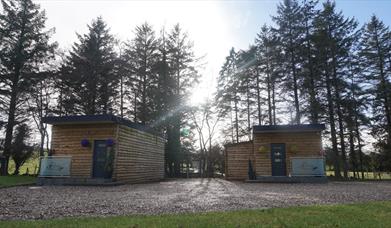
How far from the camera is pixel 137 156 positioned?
1441 centimetres

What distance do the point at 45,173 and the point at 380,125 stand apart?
22831mm

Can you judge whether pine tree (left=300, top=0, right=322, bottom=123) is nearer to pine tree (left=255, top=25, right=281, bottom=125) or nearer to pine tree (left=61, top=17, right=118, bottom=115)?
pine tree (left=255, top=25, right=281, bottom=125)

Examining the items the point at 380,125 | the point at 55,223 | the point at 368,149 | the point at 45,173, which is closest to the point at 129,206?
the point at 55,223

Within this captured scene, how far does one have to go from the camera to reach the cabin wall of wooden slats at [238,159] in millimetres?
16953

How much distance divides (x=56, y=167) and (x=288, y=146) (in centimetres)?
1124

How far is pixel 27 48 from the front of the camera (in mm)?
19500

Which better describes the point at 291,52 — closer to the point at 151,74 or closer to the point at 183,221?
the point at 151,74

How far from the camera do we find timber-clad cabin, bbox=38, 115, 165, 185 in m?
12.2

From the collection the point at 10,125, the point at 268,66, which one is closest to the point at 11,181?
the point at 10,125

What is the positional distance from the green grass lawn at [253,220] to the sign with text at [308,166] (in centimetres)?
913

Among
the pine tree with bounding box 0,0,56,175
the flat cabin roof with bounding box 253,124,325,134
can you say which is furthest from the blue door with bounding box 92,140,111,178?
the pine tree with bounding box 0,0,56,175

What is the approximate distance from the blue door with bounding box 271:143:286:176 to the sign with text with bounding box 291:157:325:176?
72cm

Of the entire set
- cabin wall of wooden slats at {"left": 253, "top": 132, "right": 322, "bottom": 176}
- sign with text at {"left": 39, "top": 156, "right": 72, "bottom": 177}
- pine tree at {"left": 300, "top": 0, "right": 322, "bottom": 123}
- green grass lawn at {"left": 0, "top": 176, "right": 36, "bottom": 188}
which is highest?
pine tree at {"left": 300, "top": 0, "right": 322, "bottom": 123}

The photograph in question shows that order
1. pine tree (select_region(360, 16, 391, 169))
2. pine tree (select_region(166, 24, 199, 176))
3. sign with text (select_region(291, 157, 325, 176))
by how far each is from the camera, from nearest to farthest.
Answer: sign with text (select_region(291, 157, 325, 176)) → pine tree (select_region(360, 16, 391, 169)) → pine tree (select_region(166, 24, 199, 176))
